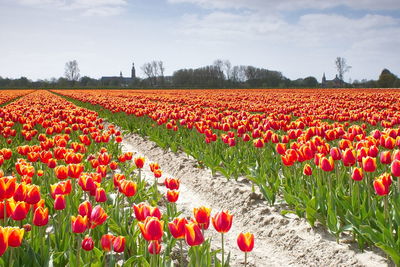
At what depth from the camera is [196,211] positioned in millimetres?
2592

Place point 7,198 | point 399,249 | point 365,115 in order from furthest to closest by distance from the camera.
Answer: point 365,115, point 399,249, point 7,198

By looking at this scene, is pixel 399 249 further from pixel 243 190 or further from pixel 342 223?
pixel 243 190

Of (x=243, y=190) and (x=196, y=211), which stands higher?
(x=196, y=211)

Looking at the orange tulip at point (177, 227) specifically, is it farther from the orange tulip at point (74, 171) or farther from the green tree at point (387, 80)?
the green tree at point (387, 80)

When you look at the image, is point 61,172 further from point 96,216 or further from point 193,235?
point 193,235

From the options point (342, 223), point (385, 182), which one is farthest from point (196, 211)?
point (342, 223)

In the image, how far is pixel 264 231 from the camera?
4867 mm

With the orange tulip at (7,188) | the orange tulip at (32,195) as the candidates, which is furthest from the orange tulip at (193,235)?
the orange tulip at (7,188)

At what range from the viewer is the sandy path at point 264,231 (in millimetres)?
3869

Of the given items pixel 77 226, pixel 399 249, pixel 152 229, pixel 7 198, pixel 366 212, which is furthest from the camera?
pixel 366 212

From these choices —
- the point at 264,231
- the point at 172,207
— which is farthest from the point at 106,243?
the point at 264,231

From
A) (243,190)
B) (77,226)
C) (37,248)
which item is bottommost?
(243,190)

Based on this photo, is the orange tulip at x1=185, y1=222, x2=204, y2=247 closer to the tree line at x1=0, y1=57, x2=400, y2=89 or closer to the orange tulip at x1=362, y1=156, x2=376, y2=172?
the orange tulip at x1=362, y1=156, x2=376, y2=172

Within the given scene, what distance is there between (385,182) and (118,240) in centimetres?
222
